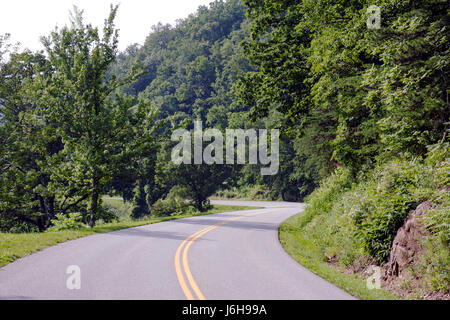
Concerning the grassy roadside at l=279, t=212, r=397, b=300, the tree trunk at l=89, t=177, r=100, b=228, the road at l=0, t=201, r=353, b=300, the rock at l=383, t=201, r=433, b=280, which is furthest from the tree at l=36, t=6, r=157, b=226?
the rock at l=383, t=201, r=433, b=280

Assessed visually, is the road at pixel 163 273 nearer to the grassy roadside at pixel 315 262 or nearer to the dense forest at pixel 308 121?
the grassy roadside at pixel 315 262

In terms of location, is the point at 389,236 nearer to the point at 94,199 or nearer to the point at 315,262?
the point at 315,262

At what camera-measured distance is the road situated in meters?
6.71

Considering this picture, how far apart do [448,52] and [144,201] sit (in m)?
49.3

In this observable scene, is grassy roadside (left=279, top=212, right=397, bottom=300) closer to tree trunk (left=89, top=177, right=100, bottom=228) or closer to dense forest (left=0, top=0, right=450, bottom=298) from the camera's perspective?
dense forest (left=0, top=0, right=450, bottom=298)

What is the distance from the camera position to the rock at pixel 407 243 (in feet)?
27.2

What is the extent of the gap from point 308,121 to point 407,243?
1222 cm

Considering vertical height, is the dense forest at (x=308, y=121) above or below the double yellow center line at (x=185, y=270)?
above

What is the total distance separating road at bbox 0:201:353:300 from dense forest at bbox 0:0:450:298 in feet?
8.21

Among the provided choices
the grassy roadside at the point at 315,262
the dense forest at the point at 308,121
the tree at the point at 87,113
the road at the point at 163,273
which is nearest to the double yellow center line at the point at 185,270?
the road at the point at 163,273

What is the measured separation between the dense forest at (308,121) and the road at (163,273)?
2504 mm
